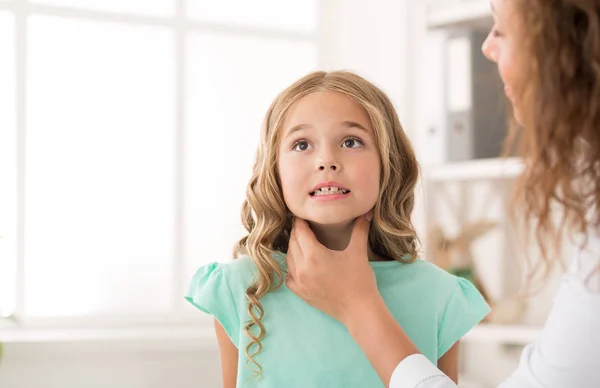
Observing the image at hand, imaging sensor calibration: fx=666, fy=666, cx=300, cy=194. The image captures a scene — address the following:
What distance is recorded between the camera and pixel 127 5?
8.54 ft

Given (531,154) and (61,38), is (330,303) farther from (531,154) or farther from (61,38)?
(61,38)

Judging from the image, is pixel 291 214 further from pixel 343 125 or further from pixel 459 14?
pixel 459 14

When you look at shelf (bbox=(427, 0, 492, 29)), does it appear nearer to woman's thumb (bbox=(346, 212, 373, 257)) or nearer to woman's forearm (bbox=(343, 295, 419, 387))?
woman's thumb (bbox=(346, 212, 373, 257))

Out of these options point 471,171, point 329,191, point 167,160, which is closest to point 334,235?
point 329,191

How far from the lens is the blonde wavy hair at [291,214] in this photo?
3.71 feet

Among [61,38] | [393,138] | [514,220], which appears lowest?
[514,220]

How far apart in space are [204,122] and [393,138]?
163 cm

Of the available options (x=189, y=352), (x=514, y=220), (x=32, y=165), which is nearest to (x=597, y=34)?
(x=514, y=220)

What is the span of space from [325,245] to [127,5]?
1.78 m

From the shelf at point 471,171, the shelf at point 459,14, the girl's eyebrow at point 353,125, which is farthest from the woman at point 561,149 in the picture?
the shelf at point 459,14

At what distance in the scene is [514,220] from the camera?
2.75 feet

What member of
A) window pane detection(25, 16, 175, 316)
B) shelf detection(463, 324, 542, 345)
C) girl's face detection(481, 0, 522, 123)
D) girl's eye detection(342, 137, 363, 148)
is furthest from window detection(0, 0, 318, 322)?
girl's face detection(481, 0, 522, 123)

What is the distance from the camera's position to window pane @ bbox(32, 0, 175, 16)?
250 centimetres

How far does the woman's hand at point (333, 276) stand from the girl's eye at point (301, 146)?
14cm
